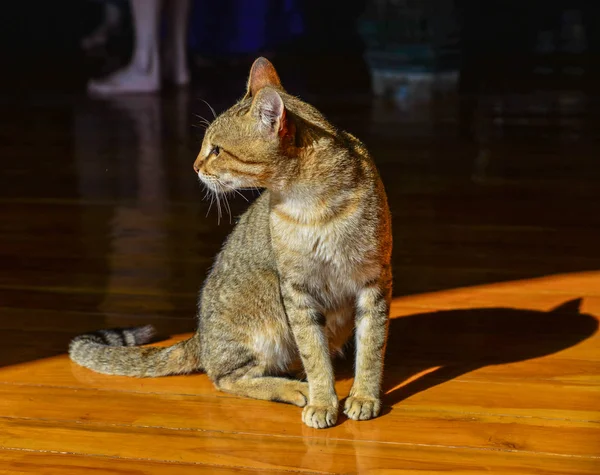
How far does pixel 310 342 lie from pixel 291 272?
0.52ft

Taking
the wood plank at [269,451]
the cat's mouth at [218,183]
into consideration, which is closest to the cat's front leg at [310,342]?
the wood plank at [269,451]

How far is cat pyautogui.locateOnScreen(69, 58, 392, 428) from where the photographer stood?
2.07 metres

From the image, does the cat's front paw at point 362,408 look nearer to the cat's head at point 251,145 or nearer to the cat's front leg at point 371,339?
the cat's front leg at point 371,339

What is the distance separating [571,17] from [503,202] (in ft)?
15.8

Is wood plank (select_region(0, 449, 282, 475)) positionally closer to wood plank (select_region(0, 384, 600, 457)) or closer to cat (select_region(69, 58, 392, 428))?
wood plank (select_region(0, 384, 600, 457))

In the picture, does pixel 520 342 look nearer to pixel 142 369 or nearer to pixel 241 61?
pixel 142 369

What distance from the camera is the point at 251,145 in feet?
6.75

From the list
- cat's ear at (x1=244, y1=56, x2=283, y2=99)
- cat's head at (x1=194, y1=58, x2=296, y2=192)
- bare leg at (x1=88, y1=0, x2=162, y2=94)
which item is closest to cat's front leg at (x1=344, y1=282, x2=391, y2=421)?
cat's head at (x1=194, y1=58, x2=296, y2=192)

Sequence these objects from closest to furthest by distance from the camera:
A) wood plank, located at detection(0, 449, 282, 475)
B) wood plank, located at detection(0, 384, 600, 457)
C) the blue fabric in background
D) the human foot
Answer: wood plank, located at detection(0, 449, 282, 475)
wood plank, located at detection(0, 384, 600, 457)
the human foot
the blue fabric in background

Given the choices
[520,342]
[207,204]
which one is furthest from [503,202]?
[520,342]

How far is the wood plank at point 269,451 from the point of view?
1.89 m

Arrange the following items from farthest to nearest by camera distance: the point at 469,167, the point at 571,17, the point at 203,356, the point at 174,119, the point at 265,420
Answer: the point at 571,17
the point at 174,119
the point at 469,167
the point at 203,356
the point at 265,420

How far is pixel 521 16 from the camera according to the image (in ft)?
27.0

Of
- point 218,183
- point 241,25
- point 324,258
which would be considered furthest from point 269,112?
point 241,25
